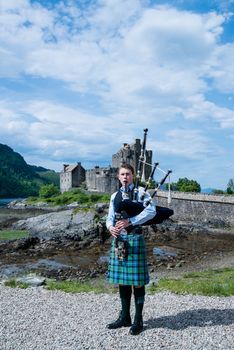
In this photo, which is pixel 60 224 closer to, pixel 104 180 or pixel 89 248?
pixel 89 248

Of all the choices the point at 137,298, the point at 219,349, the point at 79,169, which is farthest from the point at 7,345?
the point at 79,169

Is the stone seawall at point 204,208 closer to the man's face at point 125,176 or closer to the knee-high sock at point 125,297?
the knee-high sock at point 125,297

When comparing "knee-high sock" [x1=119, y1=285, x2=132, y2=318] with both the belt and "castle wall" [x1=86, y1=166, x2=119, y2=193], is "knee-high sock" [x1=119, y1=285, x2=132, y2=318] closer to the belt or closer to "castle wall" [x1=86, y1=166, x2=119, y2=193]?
the belt

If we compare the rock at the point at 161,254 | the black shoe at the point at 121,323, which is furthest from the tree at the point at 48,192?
the black shoe at the point at 121,323

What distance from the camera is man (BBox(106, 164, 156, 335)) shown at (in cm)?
727

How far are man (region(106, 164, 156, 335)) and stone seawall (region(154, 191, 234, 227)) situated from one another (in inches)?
1457

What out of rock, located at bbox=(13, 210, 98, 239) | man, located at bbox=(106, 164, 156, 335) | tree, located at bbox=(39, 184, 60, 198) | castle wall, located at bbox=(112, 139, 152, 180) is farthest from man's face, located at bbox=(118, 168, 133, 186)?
tree, located at bbox=(39, 184, 60, 198)

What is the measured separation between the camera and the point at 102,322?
8.02 metres

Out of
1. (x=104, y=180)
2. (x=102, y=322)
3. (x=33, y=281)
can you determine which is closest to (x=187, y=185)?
(x=104, y=180)

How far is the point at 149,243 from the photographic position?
3180 centimetres

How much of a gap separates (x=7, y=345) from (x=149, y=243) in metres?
25.4

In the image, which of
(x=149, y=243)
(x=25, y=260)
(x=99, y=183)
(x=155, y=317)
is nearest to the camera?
(x=155, y=317)

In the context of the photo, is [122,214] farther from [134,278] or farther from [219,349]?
[219,349]

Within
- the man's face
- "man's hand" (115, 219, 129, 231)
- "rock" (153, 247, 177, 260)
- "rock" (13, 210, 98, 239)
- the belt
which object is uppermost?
the man's face
